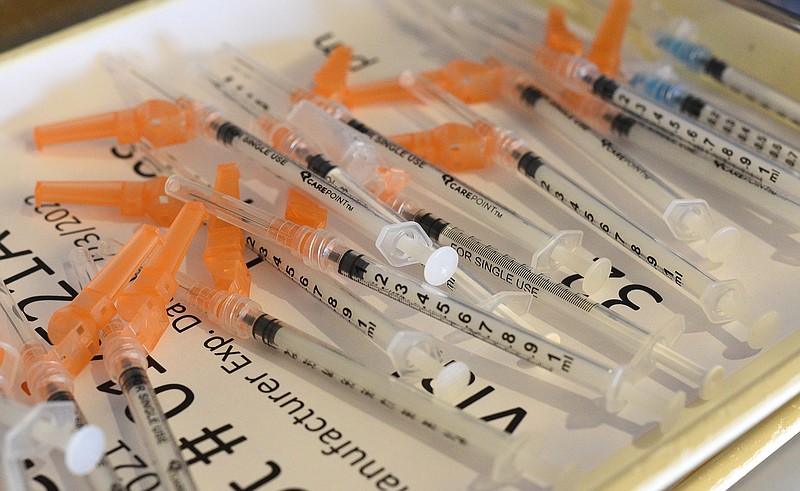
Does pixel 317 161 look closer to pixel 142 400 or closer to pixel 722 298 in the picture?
pixel 142 400

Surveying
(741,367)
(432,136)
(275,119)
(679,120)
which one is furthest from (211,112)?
(741,367)

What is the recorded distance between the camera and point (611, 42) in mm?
1398

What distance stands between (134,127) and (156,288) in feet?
1.26

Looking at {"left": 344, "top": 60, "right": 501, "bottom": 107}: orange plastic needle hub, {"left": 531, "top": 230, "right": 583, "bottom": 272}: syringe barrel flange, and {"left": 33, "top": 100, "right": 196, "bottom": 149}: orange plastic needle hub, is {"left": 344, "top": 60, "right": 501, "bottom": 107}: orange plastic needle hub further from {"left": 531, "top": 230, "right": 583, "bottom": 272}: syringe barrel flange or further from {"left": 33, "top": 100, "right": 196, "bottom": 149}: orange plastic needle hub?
{"left": 531, "top": 230, "right": 583, "bottom": 272}: syringe barrel flange

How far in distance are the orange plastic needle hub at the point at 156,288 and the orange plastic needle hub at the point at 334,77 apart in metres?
0.40

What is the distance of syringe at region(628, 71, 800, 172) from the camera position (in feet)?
3.86

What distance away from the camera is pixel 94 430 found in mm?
777

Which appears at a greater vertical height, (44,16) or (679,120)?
(44,16)

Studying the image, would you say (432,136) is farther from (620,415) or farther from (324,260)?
(620,415)

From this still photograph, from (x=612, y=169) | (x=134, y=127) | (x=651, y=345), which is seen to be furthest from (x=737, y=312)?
(x=134, y=127)

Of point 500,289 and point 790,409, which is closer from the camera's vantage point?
point 790,409

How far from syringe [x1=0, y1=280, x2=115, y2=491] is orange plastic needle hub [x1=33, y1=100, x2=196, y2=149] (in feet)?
1.18

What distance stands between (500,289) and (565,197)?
0.62 ft

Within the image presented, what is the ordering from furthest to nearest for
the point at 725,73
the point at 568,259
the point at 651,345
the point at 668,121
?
the point at 725,73, the point at 668,121, the point at 568,259, the point at 651,345
